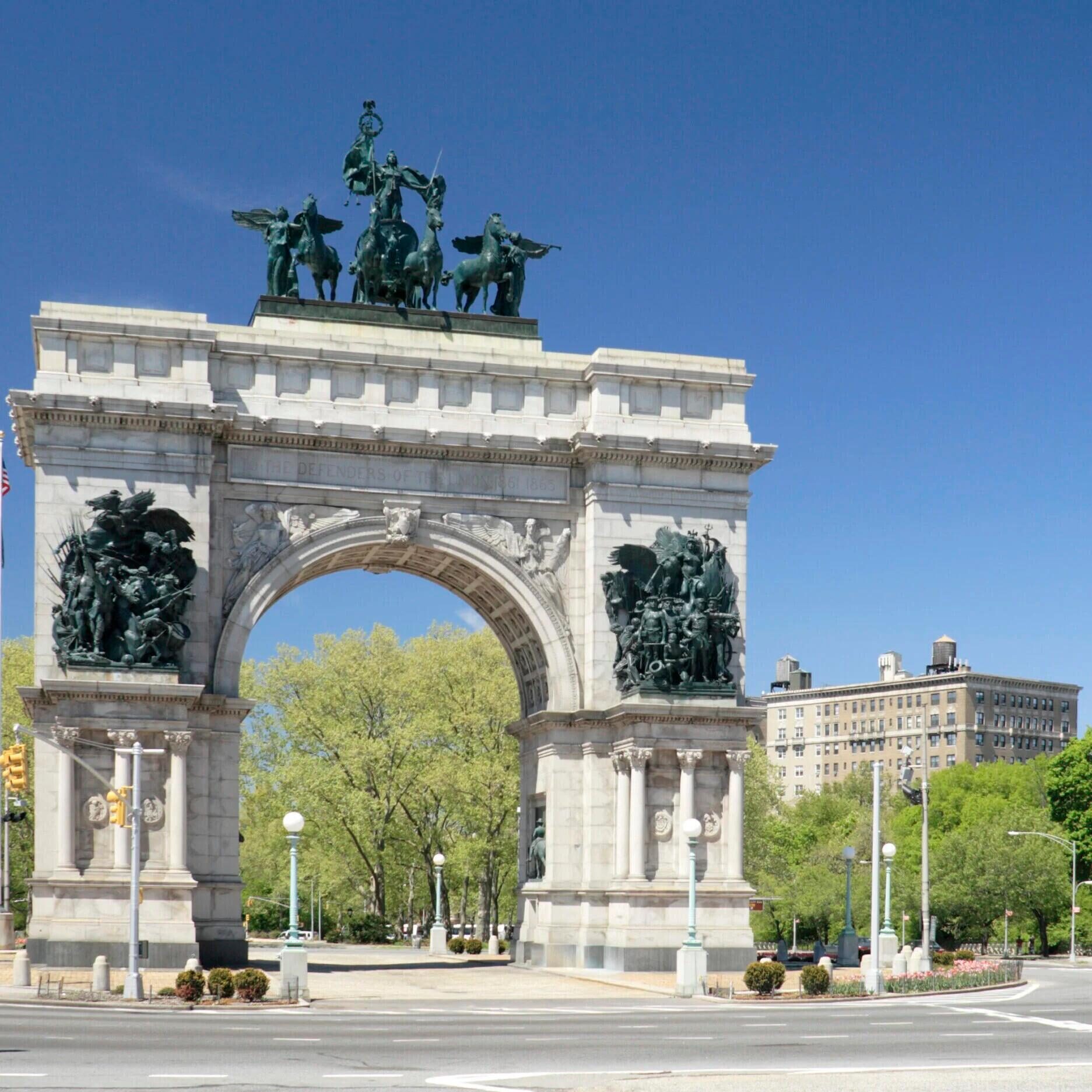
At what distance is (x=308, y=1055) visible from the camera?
28859 mm

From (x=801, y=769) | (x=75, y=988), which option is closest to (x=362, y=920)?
(x=75, y=988)

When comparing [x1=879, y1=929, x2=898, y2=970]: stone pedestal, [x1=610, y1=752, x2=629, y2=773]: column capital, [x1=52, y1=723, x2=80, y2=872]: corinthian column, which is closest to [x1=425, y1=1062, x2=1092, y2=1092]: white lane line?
[x1=879, y1=929, x2=898, y2=970]: stone pedestal

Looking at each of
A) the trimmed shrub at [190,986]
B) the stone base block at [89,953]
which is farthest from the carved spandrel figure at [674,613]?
the trimmed shrub at [190,986]

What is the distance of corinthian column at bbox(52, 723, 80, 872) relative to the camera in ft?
161

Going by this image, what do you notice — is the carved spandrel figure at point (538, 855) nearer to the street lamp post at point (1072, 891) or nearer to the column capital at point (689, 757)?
the column capital at point (689, 757)

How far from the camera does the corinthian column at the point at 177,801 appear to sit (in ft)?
163

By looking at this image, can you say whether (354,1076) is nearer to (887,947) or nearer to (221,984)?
(221,984)

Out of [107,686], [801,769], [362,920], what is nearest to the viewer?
[107,686]

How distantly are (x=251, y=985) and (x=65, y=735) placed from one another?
1198cm

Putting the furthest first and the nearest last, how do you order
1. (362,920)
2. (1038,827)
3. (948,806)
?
(948,806) → (1038,827) → (362,920)

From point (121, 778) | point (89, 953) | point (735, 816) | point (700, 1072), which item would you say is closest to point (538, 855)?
point (735, 816)

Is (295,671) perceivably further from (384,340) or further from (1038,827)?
(1038,827)

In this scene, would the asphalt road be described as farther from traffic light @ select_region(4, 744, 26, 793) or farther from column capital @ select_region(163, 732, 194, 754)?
traffic light @ select_region(4, 744, 26, 793)

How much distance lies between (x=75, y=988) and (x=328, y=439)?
17951 millimetres
